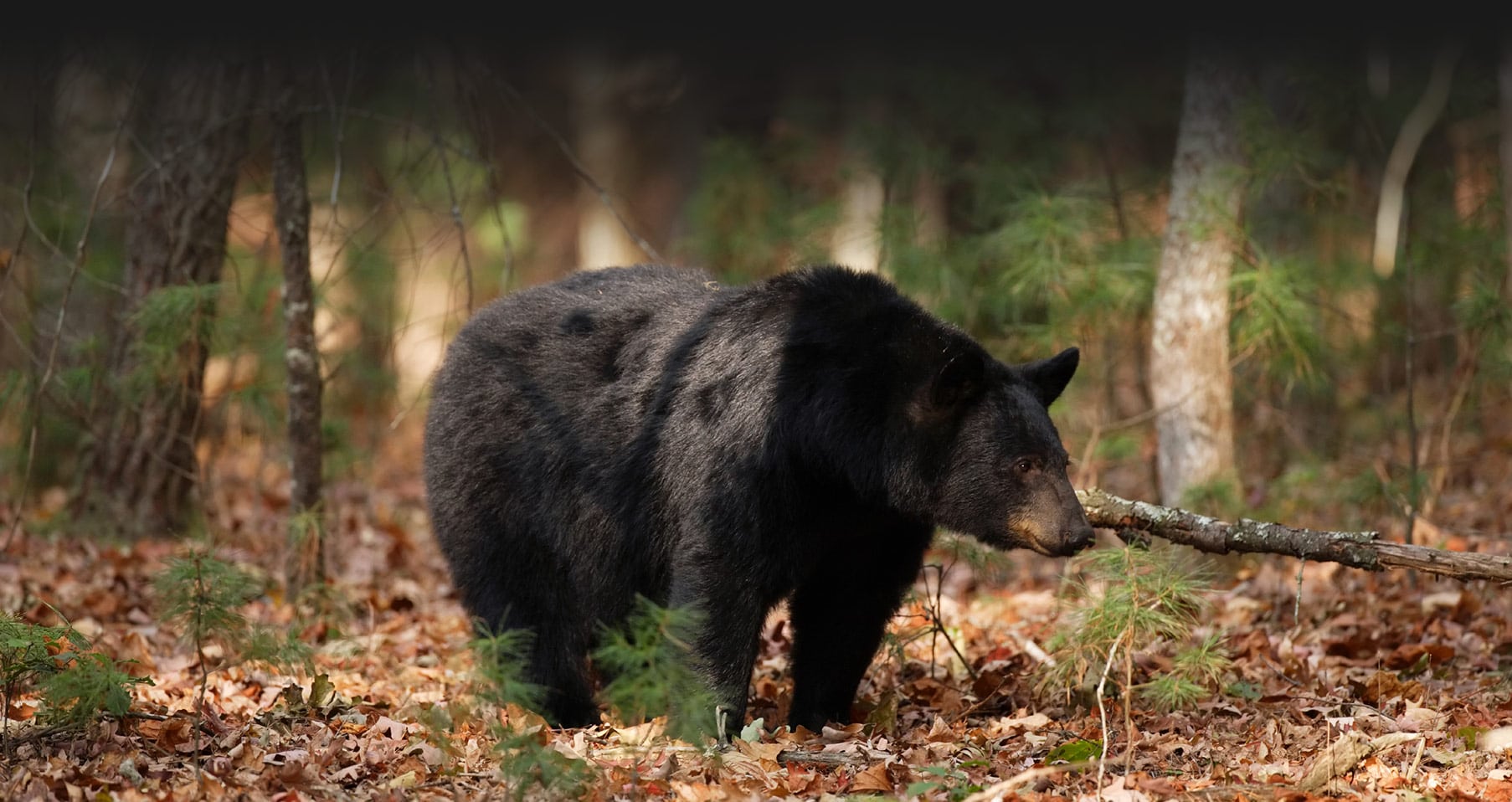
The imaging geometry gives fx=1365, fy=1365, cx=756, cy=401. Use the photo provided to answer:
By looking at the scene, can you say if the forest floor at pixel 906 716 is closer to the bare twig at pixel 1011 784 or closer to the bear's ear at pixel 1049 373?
the bare twig at pixel 1011 784

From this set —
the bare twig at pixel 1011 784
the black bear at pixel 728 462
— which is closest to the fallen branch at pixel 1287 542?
the black bear at pixel 728 462

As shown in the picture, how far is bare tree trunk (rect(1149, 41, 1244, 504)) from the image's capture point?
26.6ft

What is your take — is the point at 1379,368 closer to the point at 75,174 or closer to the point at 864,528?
the point at 864,528

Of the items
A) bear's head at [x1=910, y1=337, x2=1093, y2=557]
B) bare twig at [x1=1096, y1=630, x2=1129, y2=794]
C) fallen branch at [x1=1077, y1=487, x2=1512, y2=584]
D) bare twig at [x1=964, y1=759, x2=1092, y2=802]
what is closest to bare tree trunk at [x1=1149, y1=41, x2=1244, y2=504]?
fallen branch at [x1=1077, y1=487, x2=1512, y2=584]

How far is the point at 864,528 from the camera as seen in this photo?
229 inches

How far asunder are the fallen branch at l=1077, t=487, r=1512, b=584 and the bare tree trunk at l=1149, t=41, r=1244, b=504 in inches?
85.1

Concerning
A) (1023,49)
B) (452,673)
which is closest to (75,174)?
(452,673)

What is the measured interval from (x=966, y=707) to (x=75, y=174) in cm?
847

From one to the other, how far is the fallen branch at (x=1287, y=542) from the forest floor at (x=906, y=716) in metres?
0.21

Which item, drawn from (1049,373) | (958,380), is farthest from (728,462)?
(1049,373)

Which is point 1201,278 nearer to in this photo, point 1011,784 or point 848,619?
point 848,619

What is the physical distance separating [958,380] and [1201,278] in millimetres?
3352

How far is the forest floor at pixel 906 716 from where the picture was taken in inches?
182

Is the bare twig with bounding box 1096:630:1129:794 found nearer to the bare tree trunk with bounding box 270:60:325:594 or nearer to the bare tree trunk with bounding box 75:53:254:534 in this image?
→ the bare tree trunk with bounding box 270:60:325:594
